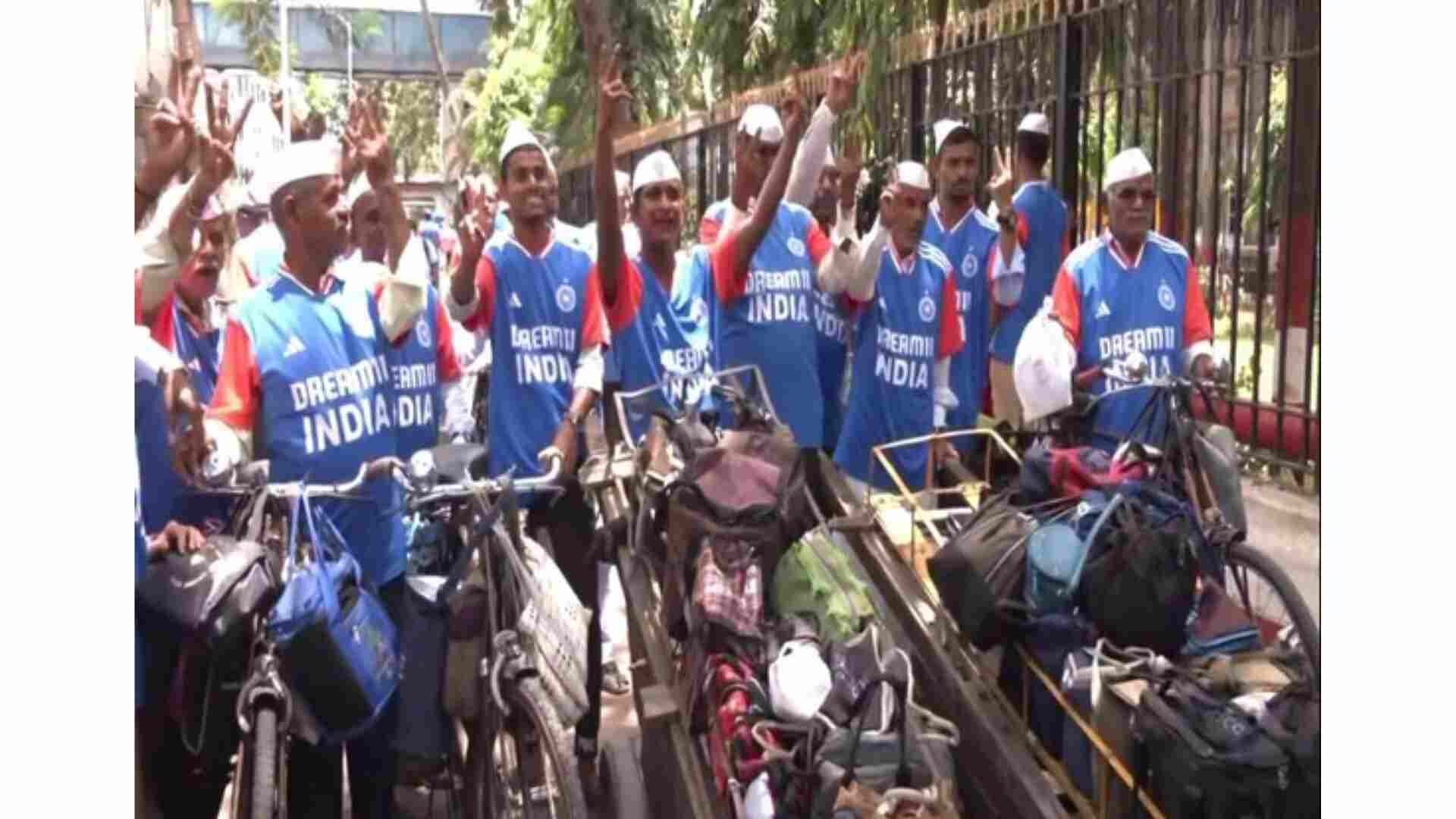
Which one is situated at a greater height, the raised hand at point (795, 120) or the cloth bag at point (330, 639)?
the raised hand at point (795, 120)

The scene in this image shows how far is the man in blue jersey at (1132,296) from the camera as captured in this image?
15.9 ft

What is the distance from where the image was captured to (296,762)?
3.82 metres

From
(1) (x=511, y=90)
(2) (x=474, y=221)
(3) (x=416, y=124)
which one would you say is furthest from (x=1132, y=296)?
(3) (x=416, y=124)

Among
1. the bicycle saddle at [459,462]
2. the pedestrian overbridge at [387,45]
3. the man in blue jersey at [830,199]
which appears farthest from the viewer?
the pedestrian overbridge at [387,45]

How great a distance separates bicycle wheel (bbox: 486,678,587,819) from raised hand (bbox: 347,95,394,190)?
171cm

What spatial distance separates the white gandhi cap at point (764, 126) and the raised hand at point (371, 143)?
1778 mm

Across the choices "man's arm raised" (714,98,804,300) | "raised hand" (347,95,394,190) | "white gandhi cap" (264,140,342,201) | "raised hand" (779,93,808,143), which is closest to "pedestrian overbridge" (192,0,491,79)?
"man's arm raised" (714,98,804,300)

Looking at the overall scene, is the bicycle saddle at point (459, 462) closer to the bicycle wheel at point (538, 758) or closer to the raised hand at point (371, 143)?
the bicycle wheel at point (538, 758)

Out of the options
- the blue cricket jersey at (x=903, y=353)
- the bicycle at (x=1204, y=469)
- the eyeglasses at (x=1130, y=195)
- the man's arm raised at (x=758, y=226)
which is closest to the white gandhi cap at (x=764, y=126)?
the man's arm raised at (x=758, y=226)

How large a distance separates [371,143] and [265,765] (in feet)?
6.43

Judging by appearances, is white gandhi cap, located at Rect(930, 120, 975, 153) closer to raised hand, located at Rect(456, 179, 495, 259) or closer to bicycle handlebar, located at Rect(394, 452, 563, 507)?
A: raised hand, located at Rect(456, 179, 495, 259)

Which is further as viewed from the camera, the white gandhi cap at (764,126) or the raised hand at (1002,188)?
the raised hand at (1002,188)

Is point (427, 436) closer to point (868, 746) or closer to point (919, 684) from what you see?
point (919, 684)

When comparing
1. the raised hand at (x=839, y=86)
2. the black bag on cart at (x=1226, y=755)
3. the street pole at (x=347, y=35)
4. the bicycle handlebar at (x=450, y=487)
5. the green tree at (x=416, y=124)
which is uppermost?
the green tree at (x=416, y=124)
